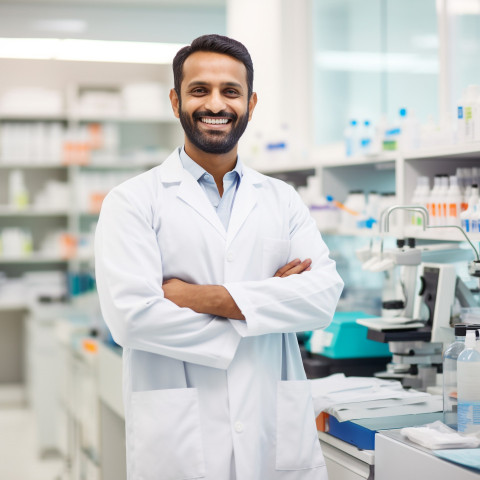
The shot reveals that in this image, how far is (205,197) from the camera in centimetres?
196

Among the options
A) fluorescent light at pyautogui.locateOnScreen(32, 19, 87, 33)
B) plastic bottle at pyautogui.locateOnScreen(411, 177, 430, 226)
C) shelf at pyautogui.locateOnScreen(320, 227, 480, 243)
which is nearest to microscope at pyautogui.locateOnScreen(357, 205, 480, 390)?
shelf at pyautogui.locateOnScreen(320, 227, 480, 243)

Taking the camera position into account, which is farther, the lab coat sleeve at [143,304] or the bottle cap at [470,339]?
the bottle cap at [470,339]

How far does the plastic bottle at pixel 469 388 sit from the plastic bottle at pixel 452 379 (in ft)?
0.22

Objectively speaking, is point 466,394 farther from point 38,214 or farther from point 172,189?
point 38,214

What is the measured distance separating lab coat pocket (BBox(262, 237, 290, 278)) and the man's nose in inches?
14.3

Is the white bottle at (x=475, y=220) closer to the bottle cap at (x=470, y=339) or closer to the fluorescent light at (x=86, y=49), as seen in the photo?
the bottle cap at (x=470, y=339)

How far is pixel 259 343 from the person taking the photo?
1.91 m

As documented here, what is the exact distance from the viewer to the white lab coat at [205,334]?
5.87ft

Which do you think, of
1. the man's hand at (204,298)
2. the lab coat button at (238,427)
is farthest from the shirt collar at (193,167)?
the lab coat button at (238,427)

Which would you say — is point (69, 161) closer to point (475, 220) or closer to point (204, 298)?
point (475, 220)

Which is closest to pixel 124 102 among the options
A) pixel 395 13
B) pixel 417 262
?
pixel 395 13

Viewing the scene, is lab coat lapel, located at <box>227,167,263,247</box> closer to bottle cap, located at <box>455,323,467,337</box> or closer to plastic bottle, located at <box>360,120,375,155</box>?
bottle cap, located at <box>455,323,467,337</box>

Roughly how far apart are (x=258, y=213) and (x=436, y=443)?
74cm

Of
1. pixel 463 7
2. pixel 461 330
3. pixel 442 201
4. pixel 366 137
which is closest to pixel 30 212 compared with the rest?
pixel 366 137
